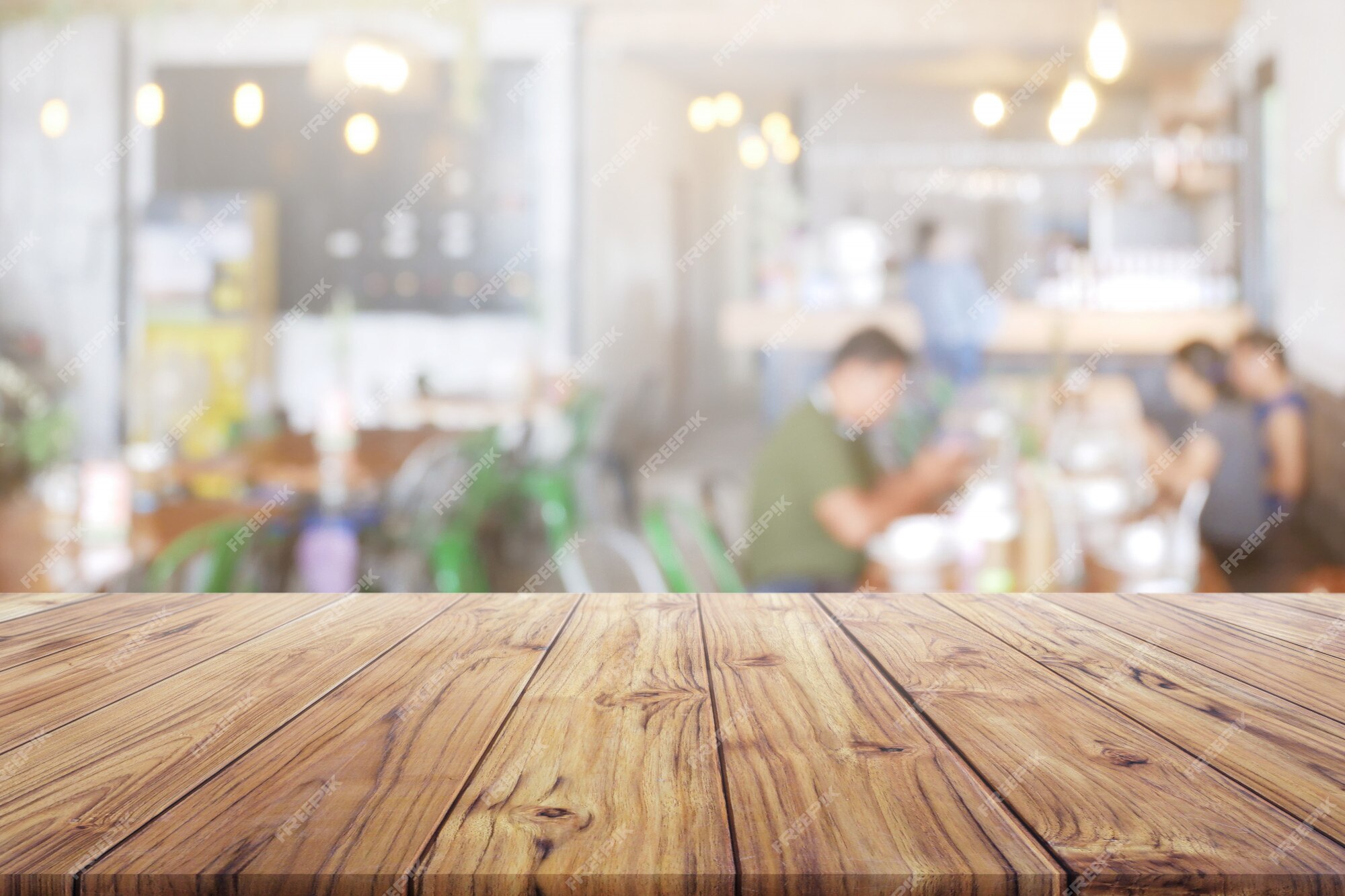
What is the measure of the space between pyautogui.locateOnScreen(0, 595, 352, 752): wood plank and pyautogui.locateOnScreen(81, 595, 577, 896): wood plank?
0.15 m

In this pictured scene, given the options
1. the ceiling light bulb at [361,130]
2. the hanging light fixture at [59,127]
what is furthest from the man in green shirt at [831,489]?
the hanging light fixture at [59,127]

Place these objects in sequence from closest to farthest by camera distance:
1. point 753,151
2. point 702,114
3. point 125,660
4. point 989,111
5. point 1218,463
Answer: point 125,660 < point 1218,463 < point 989,111 < point 753,151 < point 702,114

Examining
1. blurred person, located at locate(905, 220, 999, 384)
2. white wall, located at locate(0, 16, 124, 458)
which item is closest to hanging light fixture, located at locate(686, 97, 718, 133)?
blurred person, located at locate(905, 220, 999, 384)

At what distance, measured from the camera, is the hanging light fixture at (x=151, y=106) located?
6926mm

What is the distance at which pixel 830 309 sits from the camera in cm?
484

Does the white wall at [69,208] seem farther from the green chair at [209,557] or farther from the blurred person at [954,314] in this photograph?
the green chair at [209,557]

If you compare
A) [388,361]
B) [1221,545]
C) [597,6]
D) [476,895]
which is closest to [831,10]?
[597,6]

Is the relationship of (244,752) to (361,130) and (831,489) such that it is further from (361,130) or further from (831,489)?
(361,130)

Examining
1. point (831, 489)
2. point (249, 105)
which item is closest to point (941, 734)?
point (831, 489)

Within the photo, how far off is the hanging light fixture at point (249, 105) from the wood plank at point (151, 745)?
18.2 feet

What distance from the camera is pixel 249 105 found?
5.75 m

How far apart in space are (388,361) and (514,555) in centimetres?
210

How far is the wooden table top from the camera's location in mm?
483

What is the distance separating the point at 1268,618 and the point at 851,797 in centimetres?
63
